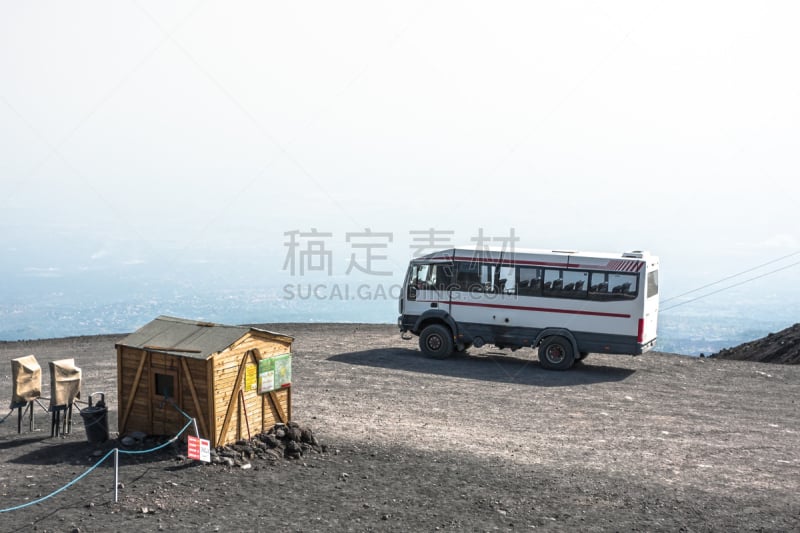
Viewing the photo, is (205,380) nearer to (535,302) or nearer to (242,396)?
(242,396)

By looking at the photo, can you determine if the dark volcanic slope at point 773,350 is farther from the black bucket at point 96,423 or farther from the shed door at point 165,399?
the black bucket at point 96,423

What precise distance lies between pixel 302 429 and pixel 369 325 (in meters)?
17.9

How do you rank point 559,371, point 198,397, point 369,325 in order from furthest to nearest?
point 369,325 < point 559,371 < point 198,397

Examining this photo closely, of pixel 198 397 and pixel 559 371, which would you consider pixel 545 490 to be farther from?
pixel 559 371

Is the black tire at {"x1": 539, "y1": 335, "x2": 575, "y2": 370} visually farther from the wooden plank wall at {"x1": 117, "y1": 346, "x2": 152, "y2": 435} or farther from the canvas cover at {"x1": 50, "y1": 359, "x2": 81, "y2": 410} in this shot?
the canvas cover at {"x1": 50, "y1": 359, "x2": 81, "y2": 410}

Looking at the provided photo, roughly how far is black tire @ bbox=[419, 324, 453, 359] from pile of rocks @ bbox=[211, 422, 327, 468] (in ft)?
32.5

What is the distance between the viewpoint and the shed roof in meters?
14.2

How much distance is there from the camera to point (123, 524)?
11.2 meters

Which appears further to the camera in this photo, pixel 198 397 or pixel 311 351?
pixel 311 351

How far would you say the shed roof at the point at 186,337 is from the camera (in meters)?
14.2

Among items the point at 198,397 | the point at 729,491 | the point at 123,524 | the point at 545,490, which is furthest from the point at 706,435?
the point at 123,524

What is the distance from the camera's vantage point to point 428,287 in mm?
24734

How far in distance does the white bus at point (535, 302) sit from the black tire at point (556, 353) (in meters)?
0.03

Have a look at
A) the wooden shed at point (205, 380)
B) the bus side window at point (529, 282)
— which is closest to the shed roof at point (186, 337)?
the wooden shed at point (205, 380)
